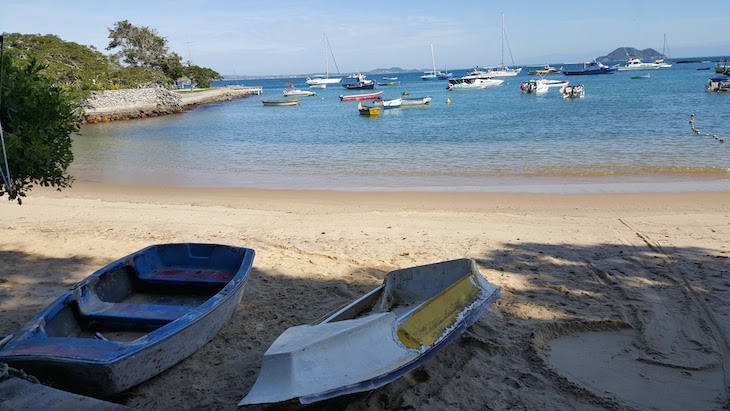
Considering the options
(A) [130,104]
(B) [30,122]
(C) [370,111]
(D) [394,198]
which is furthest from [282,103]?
(B) [30,122]

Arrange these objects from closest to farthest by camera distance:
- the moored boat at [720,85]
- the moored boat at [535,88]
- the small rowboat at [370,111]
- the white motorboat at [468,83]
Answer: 1. the small rowboat at [370,111]
2. the moored boat at [720,85]
3. the moored boat at [535,88]
4. the white motorboat at [468,83]

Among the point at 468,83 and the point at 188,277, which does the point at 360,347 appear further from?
the point at 468,83

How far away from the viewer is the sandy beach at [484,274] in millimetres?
4441

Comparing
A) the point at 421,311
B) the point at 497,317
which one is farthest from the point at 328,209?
the point at 421,311

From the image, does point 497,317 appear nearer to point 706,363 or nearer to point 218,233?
point 706,363

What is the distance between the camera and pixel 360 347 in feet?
12.6

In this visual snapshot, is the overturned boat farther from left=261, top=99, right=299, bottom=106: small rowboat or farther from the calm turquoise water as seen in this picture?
left=261, top=99, right=299, bottom=106: small rowboat

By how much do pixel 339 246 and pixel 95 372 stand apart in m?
4.80

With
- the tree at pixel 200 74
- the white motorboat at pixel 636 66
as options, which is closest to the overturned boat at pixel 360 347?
the tree at pixel 200 74

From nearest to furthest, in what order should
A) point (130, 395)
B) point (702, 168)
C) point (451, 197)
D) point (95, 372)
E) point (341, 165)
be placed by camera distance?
point (95, 372) < point (130, 395) < point (451, 197) < point (702, 168) < point (341, 165)

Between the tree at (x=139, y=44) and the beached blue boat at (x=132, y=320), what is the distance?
74258mm

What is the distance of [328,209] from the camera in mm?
11484

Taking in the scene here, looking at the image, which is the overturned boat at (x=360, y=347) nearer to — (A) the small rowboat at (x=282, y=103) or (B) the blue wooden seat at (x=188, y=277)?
(B) the blue wooden seat at (x=188, y=277)

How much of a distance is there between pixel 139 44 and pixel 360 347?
267 feet
